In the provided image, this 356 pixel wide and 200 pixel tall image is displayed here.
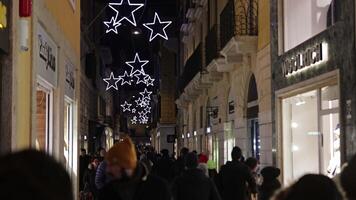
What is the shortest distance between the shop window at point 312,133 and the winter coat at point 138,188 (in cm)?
493

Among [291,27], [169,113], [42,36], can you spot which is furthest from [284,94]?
[169,113]

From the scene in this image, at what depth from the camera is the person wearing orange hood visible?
5.57 meters

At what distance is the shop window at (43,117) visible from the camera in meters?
9.42

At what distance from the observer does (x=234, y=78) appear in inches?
811

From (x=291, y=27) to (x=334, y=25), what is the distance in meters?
3.18

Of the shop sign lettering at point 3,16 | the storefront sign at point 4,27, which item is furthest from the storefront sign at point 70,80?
the shop sign lettering at point 3,16

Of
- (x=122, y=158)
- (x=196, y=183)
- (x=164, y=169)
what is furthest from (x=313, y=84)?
(x=122, y=158)

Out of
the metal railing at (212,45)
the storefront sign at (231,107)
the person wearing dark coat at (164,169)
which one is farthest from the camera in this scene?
the metal railing at (212,45)

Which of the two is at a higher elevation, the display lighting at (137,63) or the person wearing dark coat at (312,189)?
the display lighting at (137,63)

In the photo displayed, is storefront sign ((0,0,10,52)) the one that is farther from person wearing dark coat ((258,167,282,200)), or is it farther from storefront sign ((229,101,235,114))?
storefront sign ((229,101,235,114))

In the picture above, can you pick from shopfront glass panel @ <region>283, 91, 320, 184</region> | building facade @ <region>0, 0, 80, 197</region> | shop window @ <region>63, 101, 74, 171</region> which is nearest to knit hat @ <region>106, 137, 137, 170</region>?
building facade @ <region>0, 0, 80, 197</region>

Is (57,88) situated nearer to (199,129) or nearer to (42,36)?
(42,36)

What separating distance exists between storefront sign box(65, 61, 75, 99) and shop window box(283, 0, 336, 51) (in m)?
4.27

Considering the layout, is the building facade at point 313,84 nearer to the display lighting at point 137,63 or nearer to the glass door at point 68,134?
the glass door at point 68,134
